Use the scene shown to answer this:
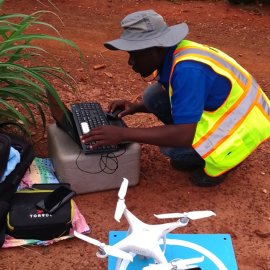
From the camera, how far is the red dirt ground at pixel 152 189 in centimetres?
242

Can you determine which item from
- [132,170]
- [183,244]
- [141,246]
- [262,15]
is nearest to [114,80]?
[132,170]

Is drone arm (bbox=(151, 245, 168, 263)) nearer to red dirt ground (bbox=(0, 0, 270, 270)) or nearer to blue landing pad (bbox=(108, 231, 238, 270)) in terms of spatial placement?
blue landing pad (bbox=(108, 231, 238, 270))

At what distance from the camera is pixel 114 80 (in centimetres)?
410

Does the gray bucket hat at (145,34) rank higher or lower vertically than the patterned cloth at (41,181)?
higher

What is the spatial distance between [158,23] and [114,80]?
169 cm

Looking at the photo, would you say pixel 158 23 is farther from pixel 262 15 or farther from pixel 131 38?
pixel 262 15

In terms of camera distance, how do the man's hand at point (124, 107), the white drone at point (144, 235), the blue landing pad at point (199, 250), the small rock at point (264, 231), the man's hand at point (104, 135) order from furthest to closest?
the man's hand at point (124, 107) → the small rock at point (264, 231) → the man's hand at point (104, 135) → the blue landing pad at point (199, 250) → the white drone at point (144, 235)

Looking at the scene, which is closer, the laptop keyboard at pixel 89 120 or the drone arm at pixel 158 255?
the drone arm at pixel 158 255

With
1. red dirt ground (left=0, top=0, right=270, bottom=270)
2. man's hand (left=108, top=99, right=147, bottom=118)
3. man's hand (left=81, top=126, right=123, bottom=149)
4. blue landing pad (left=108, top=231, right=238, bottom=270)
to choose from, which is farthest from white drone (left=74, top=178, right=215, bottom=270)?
man's hand (left=108, top=99, right=147, bottom=118)

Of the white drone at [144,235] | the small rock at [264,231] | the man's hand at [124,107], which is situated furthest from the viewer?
the man's hand at [124,107]

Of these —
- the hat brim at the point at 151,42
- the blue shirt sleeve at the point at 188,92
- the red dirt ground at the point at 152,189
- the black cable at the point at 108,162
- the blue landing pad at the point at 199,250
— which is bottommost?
the red dirt ground at the point at 152,189

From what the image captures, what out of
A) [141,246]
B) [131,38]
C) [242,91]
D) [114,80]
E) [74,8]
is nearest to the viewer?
[141,246]

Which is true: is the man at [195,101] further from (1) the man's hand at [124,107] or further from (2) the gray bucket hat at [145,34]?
(1) the man's hand at [124,107]

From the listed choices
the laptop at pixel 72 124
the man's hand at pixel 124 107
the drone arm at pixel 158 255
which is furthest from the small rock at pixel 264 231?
the man's hand at pixel 124 107
